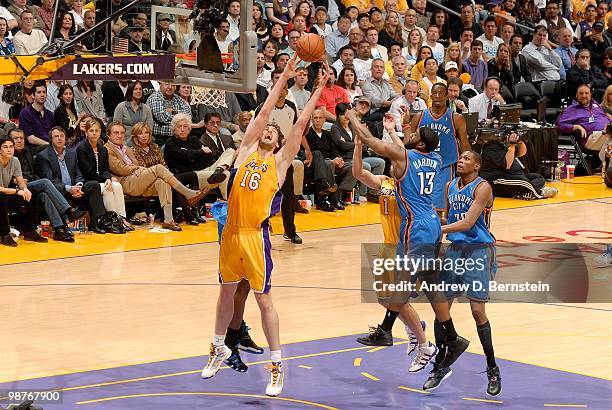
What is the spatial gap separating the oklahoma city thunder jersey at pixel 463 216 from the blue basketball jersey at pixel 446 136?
3732mm

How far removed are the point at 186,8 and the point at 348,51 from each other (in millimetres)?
8932

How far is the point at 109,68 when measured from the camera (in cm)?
1105

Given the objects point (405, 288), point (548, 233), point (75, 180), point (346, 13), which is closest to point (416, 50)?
point (346, 13)

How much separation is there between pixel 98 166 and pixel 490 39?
1083cm

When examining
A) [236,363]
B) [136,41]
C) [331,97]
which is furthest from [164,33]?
[331,97]

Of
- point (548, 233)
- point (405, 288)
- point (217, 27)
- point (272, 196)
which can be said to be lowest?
point (548, 233)

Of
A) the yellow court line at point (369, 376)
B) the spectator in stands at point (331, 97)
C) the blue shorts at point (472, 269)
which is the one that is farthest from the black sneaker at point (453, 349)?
the spectator in stands at point (331, 97)

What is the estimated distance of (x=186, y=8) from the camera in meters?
12.4

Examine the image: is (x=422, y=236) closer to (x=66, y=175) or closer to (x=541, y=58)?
(x=66, y=175)

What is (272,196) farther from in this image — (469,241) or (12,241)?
(12,241)

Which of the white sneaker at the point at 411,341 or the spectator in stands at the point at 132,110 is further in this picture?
the spectator in stands at the point at 132,110

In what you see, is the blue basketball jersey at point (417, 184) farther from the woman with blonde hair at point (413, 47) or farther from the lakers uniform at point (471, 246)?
the woman with blonde hair at point (413, 47)

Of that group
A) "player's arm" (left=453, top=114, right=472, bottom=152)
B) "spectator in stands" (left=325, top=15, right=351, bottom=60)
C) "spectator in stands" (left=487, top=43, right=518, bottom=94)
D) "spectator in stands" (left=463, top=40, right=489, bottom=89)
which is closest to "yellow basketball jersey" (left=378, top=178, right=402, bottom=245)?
"player's arm" (left=453, top=114, right=472, bottom=152)

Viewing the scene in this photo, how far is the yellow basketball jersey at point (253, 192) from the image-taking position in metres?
10.2
